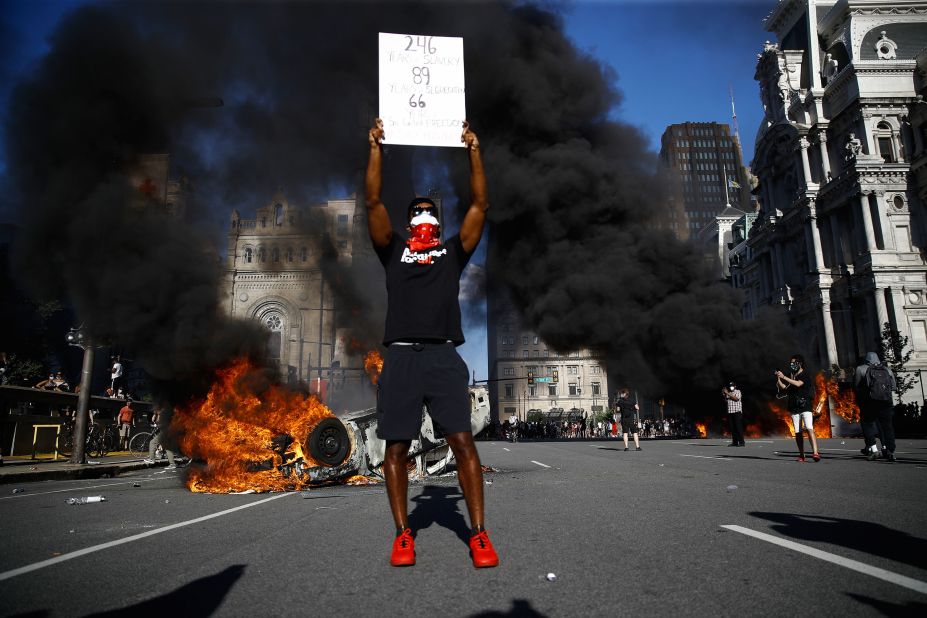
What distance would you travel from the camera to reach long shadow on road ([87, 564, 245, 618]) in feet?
7.39

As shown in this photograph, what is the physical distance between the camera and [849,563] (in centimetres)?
274

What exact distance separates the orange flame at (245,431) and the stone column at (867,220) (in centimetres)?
3866

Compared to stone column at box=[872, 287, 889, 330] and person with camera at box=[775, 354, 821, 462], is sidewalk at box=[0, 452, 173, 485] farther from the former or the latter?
stone column at box=[872, 287, 889, 330]

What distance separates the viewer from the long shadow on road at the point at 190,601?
2252mm

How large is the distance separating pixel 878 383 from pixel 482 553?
28.5 feet

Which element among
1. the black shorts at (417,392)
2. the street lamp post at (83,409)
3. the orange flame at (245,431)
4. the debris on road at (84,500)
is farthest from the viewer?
the street lamp post at (83,409)

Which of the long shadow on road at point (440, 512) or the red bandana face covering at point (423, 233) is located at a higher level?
the red bandana face covering at point (423, 233)

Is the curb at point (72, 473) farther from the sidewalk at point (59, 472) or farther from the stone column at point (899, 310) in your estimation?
the stone column at point (899, 310)

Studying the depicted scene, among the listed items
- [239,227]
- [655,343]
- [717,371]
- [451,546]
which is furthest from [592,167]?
[451,546]

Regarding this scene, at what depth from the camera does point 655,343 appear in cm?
2372

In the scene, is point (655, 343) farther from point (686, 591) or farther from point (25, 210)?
point (686, 591)

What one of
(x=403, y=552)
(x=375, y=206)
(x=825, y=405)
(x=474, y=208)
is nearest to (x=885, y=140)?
(x=825, y=405)

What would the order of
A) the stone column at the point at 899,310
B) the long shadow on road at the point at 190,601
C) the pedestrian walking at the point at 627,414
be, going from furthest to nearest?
the stone column at the point at 899,310 → the pedestrian walking at the point at 627,414 → the long shadow on road at the point at 190,601

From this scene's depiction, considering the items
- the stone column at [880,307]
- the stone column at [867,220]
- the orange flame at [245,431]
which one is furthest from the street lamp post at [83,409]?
the stone column at [867,220]
